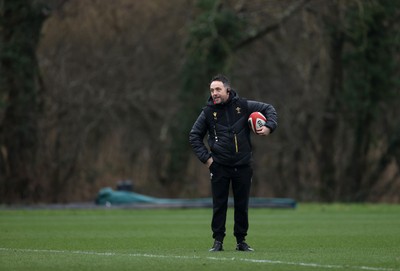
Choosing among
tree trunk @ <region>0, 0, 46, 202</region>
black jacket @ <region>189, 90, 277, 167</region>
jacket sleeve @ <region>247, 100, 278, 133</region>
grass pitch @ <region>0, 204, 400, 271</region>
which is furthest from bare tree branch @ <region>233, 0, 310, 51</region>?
black jacket @ <region>189, 90, 277, 167</region>

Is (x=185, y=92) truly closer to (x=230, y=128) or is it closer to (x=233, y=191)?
(x=233, y=191)

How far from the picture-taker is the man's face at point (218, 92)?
14109mm

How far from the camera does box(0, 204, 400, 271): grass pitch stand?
1231cm

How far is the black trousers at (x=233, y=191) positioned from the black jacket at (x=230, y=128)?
13 cm

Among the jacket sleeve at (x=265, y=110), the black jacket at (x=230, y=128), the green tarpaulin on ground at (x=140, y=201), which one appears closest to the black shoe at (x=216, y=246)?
the black jacket at (x=230, y=128)

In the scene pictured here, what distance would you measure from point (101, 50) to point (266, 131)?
32.8 m

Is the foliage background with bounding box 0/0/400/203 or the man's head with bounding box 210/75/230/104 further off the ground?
the foliage background with bounding box 0/0/400/203

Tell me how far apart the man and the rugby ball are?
0.23 feet

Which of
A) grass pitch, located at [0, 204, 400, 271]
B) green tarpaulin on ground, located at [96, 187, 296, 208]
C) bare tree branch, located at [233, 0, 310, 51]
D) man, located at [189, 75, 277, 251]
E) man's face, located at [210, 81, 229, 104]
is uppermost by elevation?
bare tree branch, located at [233, 0, 310, 51]

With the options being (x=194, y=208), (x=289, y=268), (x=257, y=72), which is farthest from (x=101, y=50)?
(x=289, y=268)

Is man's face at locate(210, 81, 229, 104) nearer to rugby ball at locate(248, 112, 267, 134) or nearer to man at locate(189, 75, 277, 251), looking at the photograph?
man at locate(189, 75, 277, 251)

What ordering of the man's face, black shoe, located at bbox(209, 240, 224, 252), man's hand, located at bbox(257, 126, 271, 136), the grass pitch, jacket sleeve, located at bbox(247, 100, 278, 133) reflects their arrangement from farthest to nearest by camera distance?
black shoe, located at bbox(209, 240, 224, 252), jacket sleeve, located at bbox(247, 100, 278, 133), the man's face, man's hand, located at bbox(257, 126, 271, 136), the grass pitch

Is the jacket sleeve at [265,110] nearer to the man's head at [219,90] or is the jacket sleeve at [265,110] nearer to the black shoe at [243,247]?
the man's head at [219,90]

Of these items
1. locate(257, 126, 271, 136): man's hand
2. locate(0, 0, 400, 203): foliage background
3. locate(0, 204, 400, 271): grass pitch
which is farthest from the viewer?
locate(0, 0, 400, 203): foliage background
